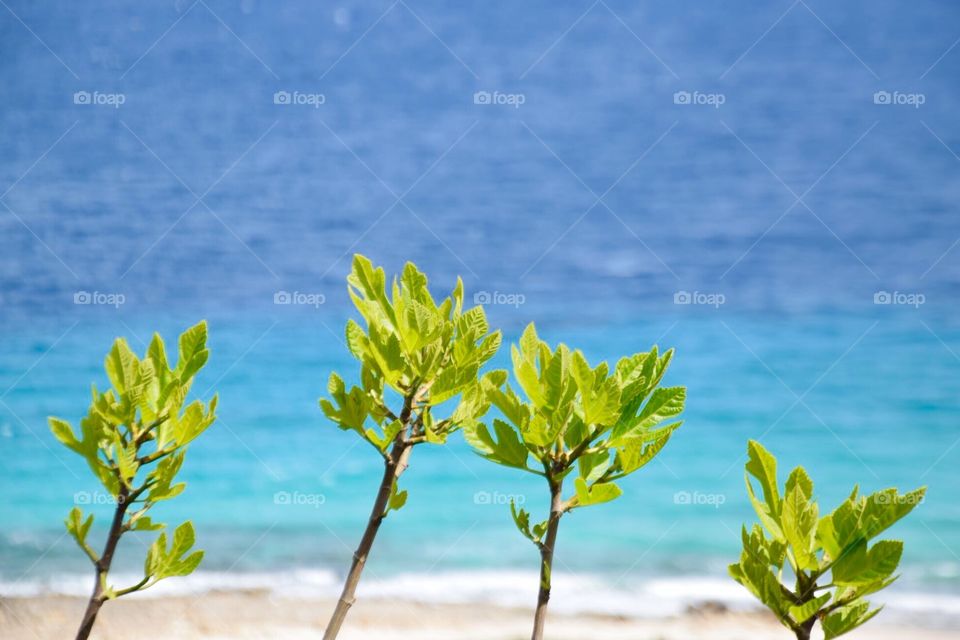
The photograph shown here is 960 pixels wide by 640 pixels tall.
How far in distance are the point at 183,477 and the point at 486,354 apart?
2.46 meters

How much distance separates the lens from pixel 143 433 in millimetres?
799

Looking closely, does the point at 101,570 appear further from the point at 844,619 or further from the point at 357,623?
the point at 357,623

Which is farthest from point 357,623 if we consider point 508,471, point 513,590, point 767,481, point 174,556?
point 767,481

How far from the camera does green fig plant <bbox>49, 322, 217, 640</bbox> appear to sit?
0.76 metres

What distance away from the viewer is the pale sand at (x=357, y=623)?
5.97 ft

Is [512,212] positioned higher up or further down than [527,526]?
higher up

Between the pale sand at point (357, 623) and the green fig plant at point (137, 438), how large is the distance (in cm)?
110

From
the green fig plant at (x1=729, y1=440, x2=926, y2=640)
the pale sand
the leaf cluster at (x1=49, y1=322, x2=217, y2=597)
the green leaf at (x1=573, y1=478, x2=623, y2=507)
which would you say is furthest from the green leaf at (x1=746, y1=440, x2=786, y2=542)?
the pale sand

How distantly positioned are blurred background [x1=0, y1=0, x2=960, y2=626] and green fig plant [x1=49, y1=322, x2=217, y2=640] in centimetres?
201

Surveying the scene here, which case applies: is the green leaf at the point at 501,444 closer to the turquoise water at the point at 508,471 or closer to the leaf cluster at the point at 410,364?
the leaf cluster at the point at 410,364

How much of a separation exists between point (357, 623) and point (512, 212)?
1.81 m

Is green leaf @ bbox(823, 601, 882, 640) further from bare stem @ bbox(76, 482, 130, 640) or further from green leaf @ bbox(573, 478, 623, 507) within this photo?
bare stem @ bbox(76, 482, 130, 640)

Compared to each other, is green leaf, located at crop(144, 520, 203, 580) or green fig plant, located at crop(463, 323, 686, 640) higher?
green fig plant, located at crop(463, 323, 686, 640)

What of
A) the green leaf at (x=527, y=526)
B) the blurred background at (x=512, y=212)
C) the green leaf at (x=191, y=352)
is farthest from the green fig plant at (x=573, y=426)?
the blurred background at (x=512, y=212)
